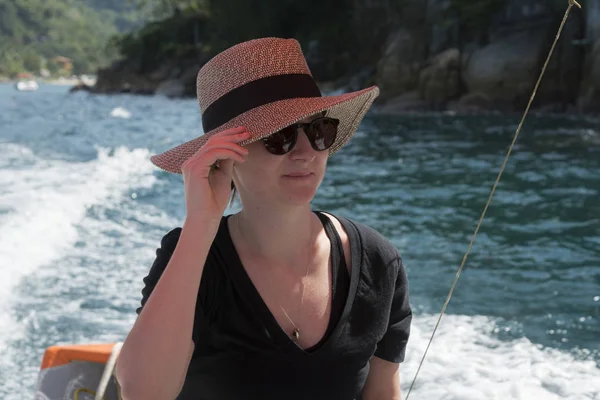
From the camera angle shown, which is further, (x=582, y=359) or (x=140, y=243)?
(x=140, y=243)

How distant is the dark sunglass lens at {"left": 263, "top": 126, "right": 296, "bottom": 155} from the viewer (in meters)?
1.76

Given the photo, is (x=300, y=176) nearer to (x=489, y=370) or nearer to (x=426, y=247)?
(x=489, y=370)

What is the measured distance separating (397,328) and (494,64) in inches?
962

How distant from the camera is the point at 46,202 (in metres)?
8.86

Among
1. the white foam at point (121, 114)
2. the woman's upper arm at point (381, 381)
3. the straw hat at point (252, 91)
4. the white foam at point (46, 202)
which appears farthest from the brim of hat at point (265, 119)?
the white foam at point (121, 114)

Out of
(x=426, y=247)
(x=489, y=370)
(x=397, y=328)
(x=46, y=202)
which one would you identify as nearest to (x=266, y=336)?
(x=397, y=328)

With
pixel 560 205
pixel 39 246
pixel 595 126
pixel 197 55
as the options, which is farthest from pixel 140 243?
pixel 197 55

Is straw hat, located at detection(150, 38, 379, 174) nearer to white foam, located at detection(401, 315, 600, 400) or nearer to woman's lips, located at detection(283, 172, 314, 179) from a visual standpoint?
woman's lips, located at detection(283, 172, 314, 179)

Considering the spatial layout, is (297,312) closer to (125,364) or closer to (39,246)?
(125,364)

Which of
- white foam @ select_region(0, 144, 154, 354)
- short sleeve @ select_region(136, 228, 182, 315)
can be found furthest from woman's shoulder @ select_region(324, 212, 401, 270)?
white foam @ select_region(0, 144, 154, 354)

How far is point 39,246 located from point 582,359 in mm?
4656

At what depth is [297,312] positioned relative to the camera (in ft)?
6.03

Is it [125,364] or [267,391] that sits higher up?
[125,364]

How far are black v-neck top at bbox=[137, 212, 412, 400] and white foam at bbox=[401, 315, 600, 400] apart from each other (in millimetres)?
2279
